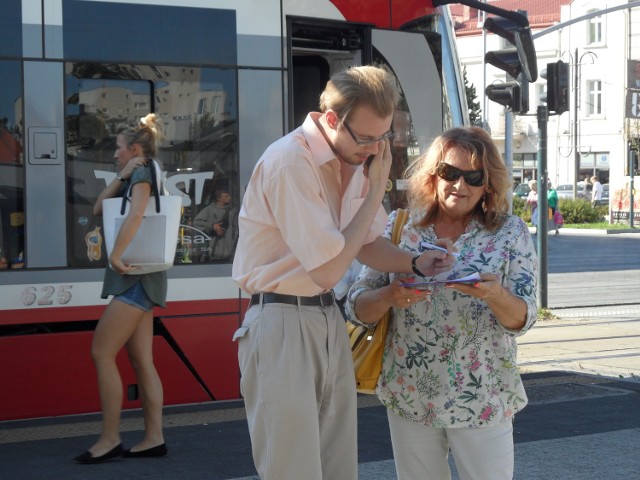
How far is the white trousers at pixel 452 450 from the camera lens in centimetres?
357

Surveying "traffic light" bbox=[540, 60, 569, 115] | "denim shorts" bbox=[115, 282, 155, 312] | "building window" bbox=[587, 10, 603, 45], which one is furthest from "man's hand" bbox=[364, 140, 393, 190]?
"building window" bbox=[587, 10, 603, 45]

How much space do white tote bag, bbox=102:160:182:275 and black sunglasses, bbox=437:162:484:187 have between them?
2.72 m

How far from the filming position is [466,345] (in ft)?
11.8

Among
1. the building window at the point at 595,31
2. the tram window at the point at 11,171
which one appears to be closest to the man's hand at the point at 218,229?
the tram window at the point at 11,171

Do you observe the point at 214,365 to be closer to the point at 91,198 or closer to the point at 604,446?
the point at 91,198

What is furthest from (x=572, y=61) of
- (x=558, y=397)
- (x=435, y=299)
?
(x=435, y=299)

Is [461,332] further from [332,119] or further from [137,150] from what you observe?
[137,150]

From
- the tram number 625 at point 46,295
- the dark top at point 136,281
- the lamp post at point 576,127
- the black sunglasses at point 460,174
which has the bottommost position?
the tram number 625 at point 46,295

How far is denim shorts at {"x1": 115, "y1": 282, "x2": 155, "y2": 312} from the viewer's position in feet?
19.8

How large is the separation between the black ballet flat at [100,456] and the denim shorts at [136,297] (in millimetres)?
806

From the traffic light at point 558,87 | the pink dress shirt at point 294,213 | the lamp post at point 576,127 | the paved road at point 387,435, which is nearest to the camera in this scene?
the pink dress shirt at point 294,213

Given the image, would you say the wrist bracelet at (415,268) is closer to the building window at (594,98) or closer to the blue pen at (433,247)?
the blue pen at (433,247)

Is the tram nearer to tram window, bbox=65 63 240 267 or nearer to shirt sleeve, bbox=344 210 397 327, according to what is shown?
tram window, bbox=65 63 240 267

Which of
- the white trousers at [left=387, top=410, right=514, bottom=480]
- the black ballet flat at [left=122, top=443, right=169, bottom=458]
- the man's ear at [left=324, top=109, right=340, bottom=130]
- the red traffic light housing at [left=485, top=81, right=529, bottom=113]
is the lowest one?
the black ballet flat at [left=122, top=443, right=169, bottom=458]
